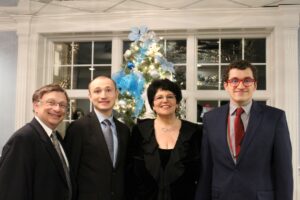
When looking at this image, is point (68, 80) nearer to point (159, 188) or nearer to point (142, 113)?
point (142, 113)

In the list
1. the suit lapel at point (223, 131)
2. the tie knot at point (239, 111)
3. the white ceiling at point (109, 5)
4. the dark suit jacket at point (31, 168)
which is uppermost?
the white ceiling at point (109, 5)

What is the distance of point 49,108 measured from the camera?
186 cm

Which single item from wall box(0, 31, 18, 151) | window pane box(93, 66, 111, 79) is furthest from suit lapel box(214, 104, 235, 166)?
wall box(0, 31, 18, 151)

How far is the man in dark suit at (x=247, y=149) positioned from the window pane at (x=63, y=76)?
9.14 ft

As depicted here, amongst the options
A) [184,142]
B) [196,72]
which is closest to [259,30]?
[196,72]

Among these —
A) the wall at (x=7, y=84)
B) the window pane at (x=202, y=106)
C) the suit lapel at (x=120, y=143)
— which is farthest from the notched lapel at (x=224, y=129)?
the wall at (x=7, y=84)

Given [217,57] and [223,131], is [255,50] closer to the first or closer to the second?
[217,57]

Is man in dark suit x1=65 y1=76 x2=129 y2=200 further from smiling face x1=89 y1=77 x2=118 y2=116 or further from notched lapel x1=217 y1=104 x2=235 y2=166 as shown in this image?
notched lapel x1=217 y1=104 x2=235 y2=166

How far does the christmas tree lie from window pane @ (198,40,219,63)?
1135mm

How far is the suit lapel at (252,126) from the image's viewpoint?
5.84 ft

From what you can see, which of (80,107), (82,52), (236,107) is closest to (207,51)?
(82,52)

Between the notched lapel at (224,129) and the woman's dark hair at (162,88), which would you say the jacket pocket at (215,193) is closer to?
the notched lapel at (224,129)

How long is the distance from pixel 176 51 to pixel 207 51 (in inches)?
14.6

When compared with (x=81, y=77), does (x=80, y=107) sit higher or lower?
lower
